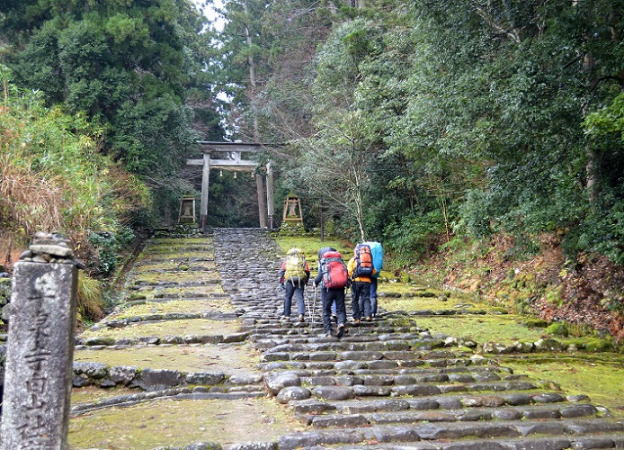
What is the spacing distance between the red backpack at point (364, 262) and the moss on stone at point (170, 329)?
235 centimetres

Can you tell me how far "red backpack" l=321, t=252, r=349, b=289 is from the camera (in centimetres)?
787

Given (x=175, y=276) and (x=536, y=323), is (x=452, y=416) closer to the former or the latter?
(x=536, y=323)

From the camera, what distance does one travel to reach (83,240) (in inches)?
451

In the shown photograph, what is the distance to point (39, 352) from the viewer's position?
3.79 meters

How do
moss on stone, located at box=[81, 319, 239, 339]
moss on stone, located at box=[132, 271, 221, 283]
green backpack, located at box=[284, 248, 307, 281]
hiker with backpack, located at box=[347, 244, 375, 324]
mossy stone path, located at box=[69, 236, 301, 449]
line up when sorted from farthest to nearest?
moss on stone, located at box=[132, 271, 221, 283], green backpack, located at box=[284, 248, 307, 281], hiker with backpack, located at box=[347, 244, 375, 324], moss on stone, located at box=[81, 319, 239, 339], mossy stone path, located at box=[69, 236, 301, 449]

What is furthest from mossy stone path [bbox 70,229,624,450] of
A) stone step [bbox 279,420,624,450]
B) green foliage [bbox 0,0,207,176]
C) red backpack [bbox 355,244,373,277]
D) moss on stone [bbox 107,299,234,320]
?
green foliage [bbox 0,0,207,176]

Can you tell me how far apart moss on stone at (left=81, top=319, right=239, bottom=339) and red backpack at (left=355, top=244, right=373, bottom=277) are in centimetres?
235

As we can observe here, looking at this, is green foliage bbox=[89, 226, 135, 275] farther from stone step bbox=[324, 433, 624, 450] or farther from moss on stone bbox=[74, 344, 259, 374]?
stone step bbox=[324, 433, 624, 450]

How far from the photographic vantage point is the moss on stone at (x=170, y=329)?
8719 mm

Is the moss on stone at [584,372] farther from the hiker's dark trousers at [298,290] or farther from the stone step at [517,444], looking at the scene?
the hiker's dark trousers at [298,290]

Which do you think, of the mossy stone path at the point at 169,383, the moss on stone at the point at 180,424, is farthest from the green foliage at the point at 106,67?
the moss on stone at the point at 180,424

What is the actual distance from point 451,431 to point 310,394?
4.97ft

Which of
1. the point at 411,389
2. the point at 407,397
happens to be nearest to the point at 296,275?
the point at 411,389

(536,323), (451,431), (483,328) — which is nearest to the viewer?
(451,431)
